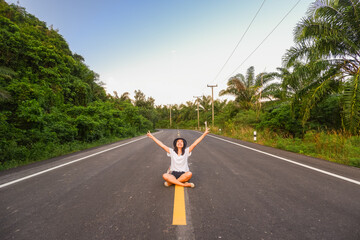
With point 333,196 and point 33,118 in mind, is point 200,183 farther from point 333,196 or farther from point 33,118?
point 33,118

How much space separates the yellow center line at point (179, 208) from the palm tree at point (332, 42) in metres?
7.86

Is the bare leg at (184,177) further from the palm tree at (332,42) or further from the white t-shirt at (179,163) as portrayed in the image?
the palm tree at (332,42)

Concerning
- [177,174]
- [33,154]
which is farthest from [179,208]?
[33,154]

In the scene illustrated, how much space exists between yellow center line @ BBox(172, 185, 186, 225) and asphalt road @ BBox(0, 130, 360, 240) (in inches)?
2.8

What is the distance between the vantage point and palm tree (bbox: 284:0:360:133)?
6898 millimetres

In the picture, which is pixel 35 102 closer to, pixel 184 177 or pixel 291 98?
pixel 184 177

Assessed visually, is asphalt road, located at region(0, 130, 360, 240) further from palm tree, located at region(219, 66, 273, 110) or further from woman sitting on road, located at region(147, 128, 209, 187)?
palm tree, located at region(219, 66, 273, 110)

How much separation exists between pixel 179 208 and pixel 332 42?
10.3 m

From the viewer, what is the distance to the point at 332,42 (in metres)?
7.38

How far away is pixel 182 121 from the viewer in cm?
5788

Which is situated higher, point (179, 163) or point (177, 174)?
point (179, 163)

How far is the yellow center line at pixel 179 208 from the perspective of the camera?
190 centimetres

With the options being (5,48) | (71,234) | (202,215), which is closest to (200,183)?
(202,215)

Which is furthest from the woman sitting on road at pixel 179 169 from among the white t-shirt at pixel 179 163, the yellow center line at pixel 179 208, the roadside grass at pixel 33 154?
the roadside grass at pixel 33 154
